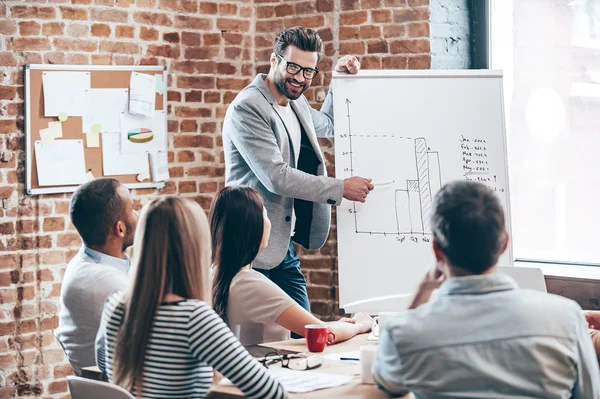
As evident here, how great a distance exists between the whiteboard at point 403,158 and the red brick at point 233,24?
3.96 feet

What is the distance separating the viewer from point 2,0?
12.5ft

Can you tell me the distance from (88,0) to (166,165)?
92 cm

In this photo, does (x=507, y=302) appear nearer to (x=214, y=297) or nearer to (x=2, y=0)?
(x=214, y=297)

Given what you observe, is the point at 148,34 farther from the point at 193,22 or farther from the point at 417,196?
the point at 417,196

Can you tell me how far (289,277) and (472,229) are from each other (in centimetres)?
184

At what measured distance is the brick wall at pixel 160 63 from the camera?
3.87m

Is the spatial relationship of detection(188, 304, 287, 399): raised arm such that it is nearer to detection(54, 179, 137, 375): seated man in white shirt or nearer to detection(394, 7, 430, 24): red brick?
detection(54, 179, 137, 375): seated man in white shirt

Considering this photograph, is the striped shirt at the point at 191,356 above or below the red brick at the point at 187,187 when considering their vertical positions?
below

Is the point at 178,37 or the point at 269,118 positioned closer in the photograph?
the point at 269,118

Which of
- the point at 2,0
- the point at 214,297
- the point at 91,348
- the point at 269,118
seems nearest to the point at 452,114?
the point at 269,118

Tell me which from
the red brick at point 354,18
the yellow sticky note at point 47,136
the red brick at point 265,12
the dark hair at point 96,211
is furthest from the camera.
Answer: the red brick at point 265,12

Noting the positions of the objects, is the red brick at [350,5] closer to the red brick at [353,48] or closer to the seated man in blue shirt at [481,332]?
the red brick at [353,48]

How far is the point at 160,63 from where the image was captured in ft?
14.1

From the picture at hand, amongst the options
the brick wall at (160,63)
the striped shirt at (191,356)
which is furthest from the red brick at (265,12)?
the striped shirt at (191,356)
